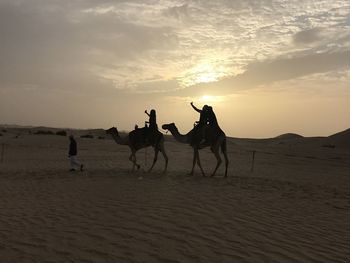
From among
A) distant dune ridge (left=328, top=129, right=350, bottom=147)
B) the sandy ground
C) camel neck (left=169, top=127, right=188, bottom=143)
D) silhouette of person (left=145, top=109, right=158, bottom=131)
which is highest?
distant dune ridge (left=328, top=129, right=350, bottom=147)

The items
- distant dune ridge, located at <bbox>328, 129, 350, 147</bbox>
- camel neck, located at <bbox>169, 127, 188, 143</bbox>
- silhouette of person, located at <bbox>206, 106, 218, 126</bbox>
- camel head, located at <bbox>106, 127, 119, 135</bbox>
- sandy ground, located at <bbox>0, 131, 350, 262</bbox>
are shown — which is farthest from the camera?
distant dune ridge, located at <bbox>328, 129, 350, 147</bbox>

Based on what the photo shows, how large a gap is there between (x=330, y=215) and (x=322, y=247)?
3342mm

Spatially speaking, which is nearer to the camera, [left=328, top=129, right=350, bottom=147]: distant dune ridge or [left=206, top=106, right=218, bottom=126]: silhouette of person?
[left=206, top=106, right=218, bottom=126]: silhouette of person

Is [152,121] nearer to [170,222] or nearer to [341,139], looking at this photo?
[170,222]

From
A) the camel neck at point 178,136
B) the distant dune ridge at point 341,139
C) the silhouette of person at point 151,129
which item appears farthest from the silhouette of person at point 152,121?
the distant dune ridge at point 341,139

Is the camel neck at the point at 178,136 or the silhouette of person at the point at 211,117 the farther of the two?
the camel neck at the point at 178,136

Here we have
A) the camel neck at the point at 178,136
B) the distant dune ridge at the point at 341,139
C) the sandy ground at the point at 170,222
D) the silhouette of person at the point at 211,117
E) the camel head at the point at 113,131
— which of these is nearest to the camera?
the sandy ground at the point at 170,222

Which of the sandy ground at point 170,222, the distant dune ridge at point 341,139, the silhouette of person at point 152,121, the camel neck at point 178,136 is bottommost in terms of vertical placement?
the sandy ground at point 170,222

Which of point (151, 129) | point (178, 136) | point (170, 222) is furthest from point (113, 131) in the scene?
point (170, 222)

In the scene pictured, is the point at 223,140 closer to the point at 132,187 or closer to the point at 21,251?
the point at 132,187

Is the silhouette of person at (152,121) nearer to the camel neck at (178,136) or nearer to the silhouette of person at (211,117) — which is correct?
the camel neck at (178,136)

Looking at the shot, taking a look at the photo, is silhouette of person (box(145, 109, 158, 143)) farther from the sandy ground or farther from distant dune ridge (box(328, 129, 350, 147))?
distant dune ridge (box(328, 129, 350, 147))

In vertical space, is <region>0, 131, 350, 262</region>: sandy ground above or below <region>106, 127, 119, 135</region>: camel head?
below

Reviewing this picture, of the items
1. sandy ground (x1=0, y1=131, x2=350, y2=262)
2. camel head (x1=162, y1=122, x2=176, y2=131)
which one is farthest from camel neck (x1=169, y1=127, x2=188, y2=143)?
sandy ground (x1=0, y1=131, x2=350, y2=262)
